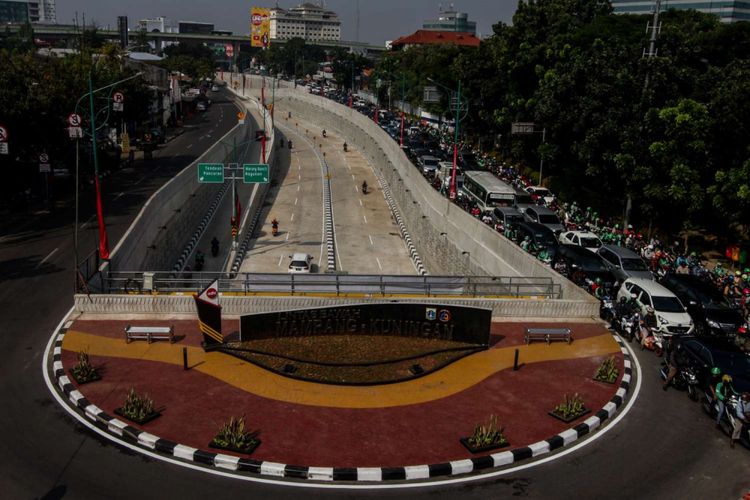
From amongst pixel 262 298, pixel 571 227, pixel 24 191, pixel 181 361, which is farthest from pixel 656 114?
pixel 24 191

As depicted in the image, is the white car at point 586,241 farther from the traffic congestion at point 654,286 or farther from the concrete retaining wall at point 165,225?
the concrete retaining wall at point 165,225

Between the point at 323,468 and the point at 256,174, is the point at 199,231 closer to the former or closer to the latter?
the point at 256,174

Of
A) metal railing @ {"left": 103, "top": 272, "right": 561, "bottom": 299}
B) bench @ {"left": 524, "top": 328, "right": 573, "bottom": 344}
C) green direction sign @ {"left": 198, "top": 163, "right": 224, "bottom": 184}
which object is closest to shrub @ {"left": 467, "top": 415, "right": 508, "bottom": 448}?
bench @ {"left": 524, "top": 328, "right": 573, "bottom": 344}

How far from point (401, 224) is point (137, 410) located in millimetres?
44777

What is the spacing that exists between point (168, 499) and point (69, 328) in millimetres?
11743

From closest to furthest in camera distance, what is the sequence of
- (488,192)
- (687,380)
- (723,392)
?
(723,392) < (687,380) < (488,192)

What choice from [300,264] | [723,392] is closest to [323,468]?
[723,392]

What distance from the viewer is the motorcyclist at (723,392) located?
18172 mm

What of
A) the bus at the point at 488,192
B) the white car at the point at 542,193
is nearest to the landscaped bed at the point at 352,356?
the bus at the point at 488,192

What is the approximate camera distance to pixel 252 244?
170ft

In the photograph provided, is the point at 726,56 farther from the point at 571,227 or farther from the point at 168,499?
the point at 168,499

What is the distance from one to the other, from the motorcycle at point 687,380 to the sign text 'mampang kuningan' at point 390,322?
20.3 ft

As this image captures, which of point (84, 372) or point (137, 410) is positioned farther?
point (84, 372)

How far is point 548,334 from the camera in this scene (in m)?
23.6
